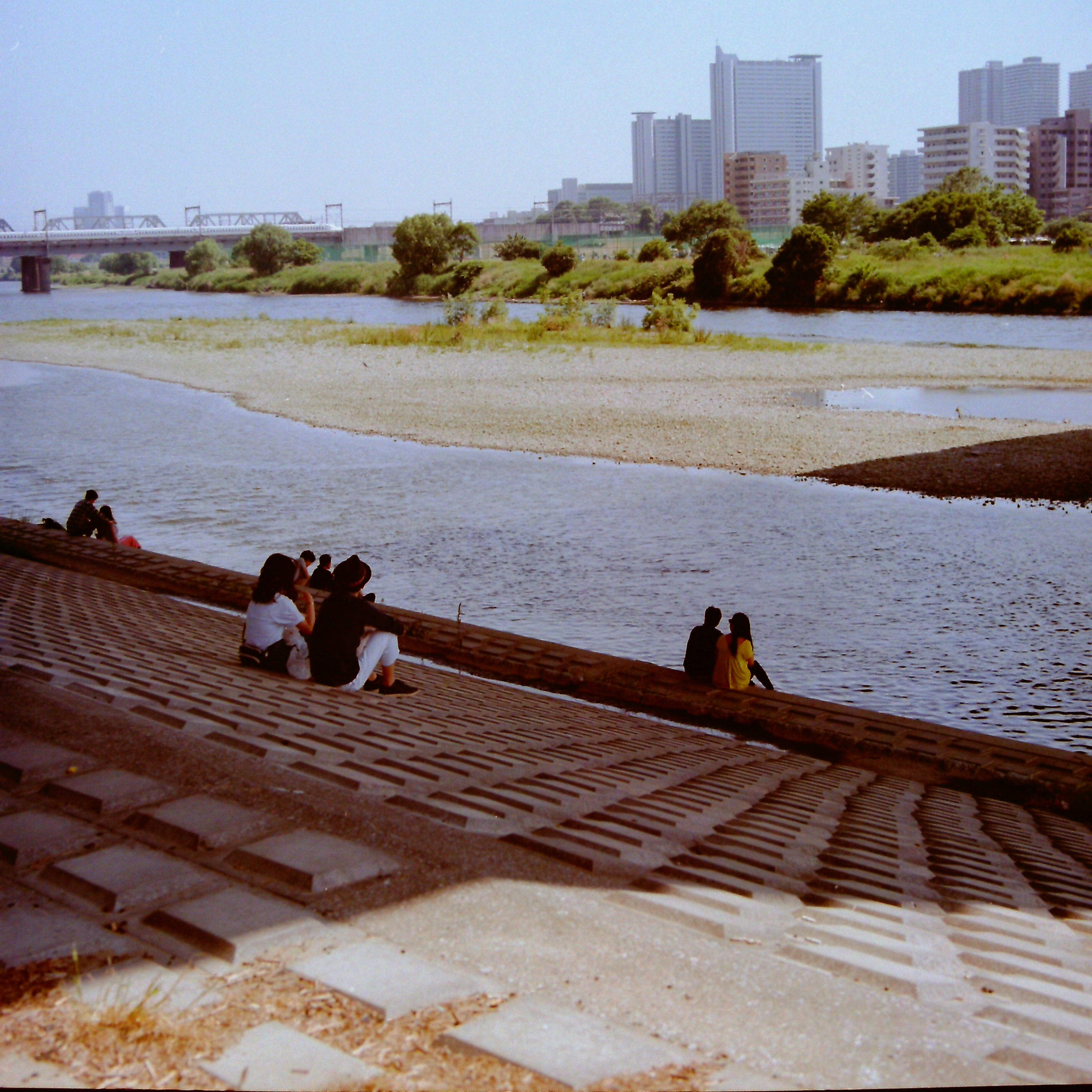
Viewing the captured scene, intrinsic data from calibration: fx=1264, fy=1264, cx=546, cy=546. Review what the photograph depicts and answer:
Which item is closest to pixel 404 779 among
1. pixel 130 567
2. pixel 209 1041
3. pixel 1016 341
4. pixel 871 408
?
pixel 209 1041

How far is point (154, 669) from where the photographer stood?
7.43 metres

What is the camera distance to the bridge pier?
4390 inches

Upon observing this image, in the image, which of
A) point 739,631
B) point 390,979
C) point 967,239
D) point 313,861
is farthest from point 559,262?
point 390,979

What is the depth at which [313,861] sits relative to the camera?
374 centimetres

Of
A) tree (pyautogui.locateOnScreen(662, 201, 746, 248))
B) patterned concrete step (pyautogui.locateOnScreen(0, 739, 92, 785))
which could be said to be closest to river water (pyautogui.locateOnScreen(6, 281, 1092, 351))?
tree (pyautogui.locateOnScreen(662, 201, 746, 248))

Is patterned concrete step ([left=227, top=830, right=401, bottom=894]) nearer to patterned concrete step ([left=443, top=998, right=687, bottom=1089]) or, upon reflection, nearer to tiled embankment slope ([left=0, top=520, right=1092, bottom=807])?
patterned concrete step ([left=443, top=998, right=687, bottom=1089])

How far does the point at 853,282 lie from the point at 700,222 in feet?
148

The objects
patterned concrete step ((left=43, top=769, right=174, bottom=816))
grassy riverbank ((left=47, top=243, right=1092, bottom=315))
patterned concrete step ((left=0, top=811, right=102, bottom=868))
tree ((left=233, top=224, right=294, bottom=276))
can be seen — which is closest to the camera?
patterned concrete step ((left=0, top=811, right=102, bottom=868))

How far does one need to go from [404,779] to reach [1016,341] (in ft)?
147

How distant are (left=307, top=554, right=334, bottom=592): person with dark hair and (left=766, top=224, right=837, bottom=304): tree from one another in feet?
209

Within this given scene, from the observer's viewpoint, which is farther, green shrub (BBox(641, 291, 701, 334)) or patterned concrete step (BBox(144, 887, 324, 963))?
green shrub (BBox(641, 291, 701, 334))

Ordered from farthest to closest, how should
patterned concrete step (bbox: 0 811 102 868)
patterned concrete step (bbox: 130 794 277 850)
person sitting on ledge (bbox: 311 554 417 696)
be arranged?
person sitting on ledge (bbox: 311 554 417 696)
patterned concrete step (bbox: 130 794 277 850)
patterned concrete step (bbox: 0 811 102 868)

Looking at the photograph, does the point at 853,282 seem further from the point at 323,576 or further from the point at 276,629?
the point at 276,629

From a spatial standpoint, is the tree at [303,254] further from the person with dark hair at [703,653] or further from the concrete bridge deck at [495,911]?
the concrete bridge deck at [495,911]
